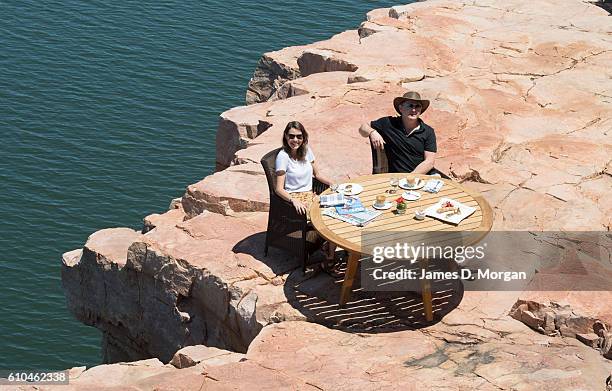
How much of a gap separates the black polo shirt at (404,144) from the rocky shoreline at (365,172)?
1.28 metres

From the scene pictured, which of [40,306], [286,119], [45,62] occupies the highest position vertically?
[286,119]

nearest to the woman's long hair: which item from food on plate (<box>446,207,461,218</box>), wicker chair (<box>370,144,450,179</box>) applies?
wicker chair (<box>370,144,450,179</box>)

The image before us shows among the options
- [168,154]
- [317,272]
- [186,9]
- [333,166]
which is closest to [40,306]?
[168,154]

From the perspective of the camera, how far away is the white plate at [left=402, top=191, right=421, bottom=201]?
35.8 ft

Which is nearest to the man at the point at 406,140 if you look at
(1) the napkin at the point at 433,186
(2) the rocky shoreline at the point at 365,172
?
(1) the napkin at the point at 433,186

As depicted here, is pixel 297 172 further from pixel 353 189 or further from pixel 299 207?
pixel 353 189

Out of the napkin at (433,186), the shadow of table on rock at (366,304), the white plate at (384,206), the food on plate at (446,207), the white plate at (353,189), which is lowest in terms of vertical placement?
the shadow of table on rock at (366,304)

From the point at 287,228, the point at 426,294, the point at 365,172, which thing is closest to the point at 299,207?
the point at 287,228

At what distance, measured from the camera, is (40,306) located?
20.8m

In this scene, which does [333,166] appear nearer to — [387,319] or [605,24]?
[387,319]

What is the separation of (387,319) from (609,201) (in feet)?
12.3

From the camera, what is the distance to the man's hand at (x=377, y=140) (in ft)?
38.9

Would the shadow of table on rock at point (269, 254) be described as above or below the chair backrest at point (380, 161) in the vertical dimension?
below

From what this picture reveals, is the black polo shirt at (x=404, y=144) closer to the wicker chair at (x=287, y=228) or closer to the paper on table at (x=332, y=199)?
the wicker chair at (x=287, y=228)
